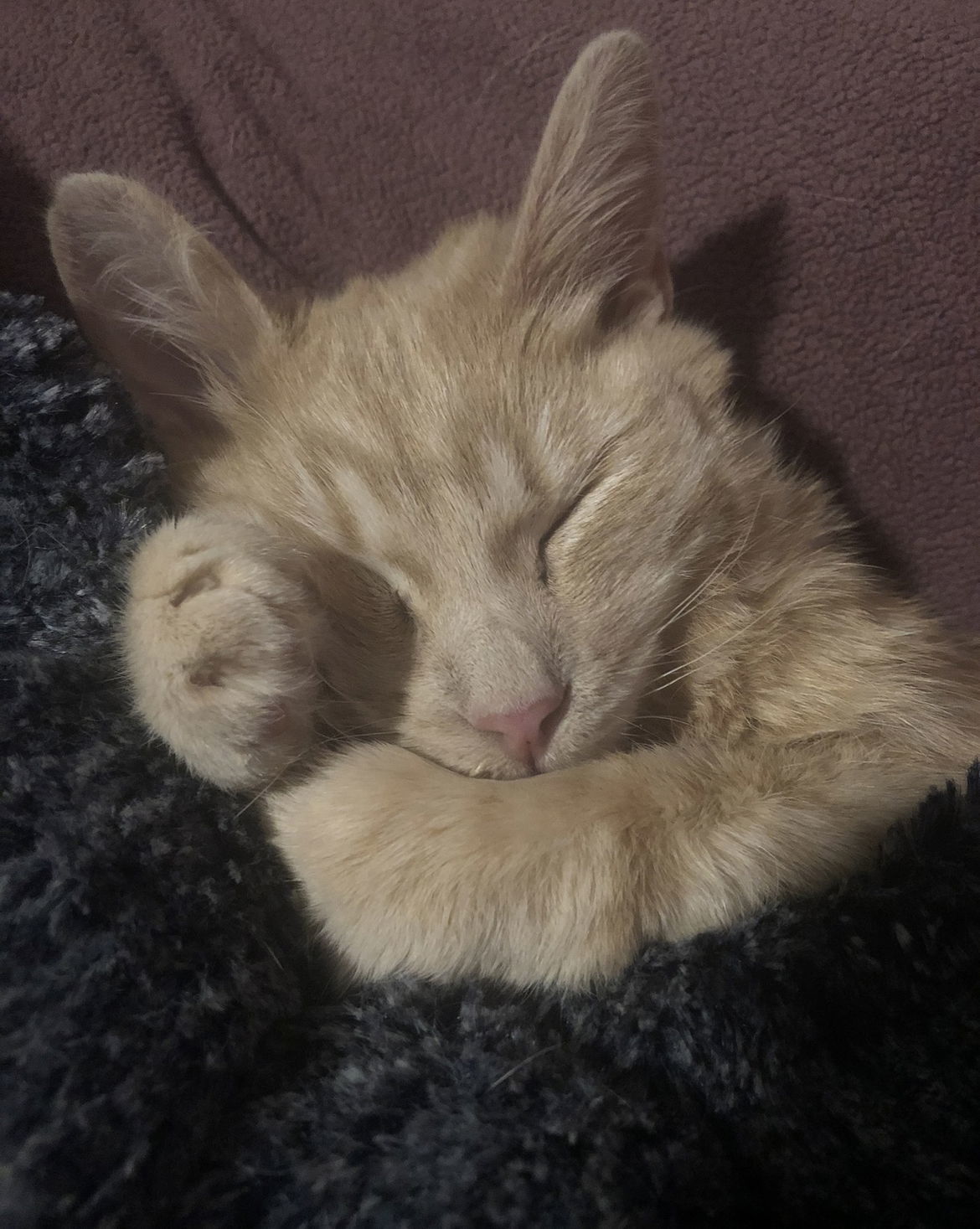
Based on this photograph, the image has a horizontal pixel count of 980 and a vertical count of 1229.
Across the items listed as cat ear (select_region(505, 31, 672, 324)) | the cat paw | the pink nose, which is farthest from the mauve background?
the pink nose

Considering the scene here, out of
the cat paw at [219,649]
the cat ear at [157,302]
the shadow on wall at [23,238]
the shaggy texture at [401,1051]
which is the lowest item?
the shaggy texture at [401,1051]

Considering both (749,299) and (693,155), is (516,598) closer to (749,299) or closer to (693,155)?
(749,299)

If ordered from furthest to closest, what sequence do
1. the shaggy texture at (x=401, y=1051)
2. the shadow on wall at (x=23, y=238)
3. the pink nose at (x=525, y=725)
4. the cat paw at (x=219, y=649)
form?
the shadow on wall at (x=23, y=238) → the pink nose at (x=525, y=725) → the cat paw at (x=219, y=649) → the shaggy texture at (x=401, y=1051)

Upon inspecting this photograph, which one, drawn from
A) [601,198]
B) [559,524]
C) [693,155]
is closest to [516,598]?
[559,524]

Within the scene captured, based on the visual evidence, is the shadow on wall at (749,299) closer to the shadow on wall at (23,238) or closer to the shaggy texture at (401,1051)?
the shadow on wall at (23,238)

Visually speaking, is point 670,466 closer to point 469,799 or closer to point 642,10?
point 469,799

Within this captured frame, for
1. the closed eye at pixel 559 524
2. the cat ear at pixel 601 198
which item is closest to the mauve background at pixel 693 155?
the cat ear at pixel 601 198

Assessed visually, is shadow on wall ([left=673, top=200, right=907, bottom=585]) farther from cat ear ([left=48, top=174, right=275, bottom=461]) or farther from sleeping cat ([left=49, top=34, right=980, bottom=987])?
cat ear ([left=48, top=174, right=275, bottom=461])
